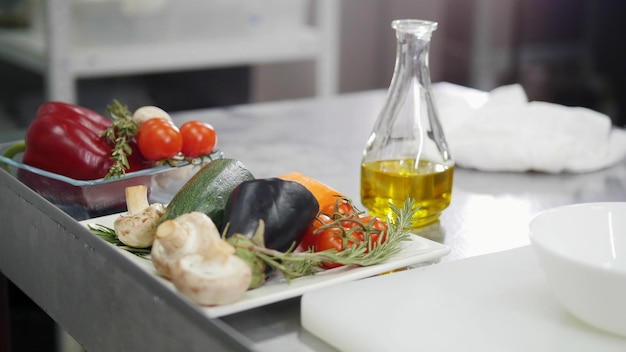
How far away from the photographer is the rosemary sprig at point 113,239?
0.80 meters

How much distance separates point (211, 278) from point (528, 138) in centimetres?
70

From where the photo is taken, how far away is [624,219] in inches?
29.9

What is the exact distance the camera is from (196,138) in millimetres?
1045

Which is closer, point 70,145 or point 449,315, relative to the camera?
point 449,315

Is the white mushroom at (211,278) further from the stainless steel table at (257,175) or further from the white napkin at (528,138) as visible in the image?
the white napkin at (528,138)

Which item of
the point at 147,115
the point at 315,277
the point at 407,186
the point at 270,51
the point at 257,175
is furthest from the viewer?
the point at 270,51

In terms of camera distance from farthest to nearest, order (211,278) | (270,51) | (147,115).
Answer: (270,51), (147,115), (211,278)

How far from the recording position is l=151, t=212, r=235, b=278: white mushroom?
26.6 inches

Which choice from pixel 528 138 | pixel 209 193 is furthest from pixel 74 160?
pixel 528 138

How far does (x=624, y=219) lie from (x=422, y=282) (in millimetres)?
176

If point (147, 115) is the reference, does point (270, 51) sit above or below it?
below

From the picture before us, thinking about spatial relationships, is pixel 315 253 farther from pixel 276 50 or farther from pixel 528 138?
pixel 276 50

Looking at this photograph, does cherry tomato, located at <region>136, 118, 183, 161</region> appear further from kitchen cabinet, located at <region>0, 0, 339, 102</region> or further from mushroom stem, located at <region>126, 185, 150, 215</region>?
kitchen cabinet, located at <region>0, 0, 339, 102</region>

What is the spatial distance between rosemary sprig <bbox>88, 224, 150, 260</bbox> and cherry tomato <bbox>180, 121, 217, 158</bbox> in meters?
0.20
